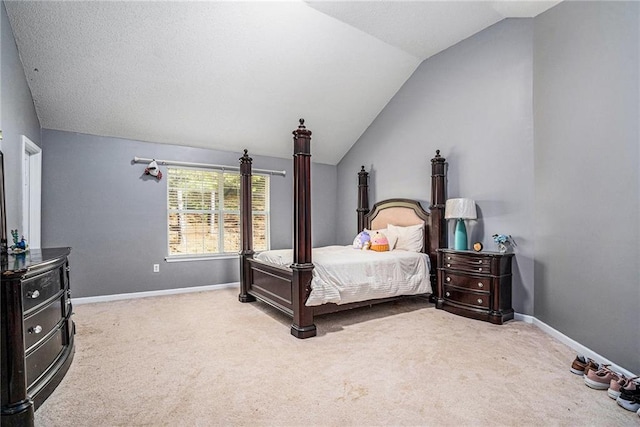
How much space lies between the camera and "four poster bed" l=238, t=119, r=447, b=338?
308 centimetres

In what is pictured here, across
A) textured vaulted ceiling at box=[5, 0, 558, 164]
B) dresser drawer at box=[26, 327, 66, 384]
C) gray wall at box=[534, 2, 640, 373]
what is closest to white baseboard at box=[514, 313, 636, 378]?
gray wall at box=[534, 2, 640, 373]

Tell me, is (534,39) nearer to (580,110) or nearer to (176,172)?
(580,110)

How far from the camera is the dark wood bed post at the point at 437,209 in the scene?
419 centimetres

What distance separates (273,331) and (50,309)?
5.69ft

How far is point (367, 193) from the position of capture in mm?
5617

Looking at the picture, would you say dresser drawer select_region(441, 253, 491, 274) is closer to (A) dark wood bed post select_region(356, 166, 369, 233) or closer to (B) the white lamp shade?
(B) the white lamp shade

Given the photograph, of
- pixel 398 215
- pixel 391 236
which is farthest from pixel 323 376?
pixel 398 215

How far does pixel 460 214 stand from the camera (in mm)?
3715

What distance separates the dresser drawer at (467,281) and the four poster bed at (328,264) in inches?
11.3

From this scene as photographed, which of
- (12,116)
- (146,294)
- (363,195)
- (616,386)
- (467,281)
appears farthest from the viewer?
(363,195)

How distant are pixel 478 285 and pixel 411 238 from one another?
3.63ft

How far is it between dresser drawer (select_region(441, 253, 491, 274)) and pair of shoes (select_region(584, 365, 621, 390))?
138cm

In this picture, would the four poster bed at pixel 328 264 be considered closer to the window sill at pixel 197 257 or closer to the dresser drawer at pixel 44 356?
the window sill at pixel 197 257

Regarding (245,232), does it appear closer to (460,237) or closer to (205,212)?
(205,212)
